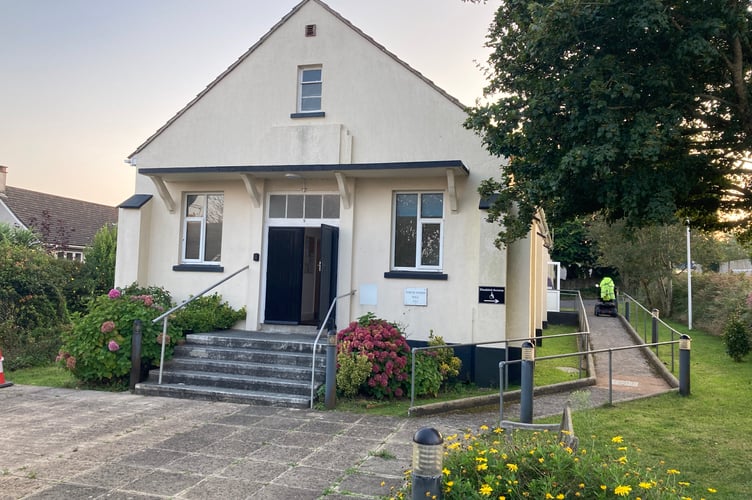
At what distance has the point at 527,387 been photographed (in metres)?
7.08

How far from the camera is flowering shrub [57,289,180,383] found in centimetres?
964

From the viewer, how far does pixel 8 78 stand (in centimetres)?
1320

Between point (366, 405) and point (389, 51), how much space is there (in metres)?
7.03

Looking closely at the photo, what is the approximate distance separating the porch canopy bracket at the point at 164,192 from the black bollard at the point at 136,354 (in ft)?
11.6

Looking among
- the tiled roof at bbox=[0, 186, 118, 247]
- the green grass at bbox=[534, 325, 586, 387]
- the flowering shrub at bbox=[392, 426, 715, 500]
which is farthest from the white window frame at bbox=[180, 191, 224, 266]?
the tiled roof at bbox=[0, 186, 118, 247]

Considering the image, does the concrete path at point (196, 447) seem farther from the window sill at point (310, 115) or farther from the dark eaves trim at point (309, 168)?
the window sill at point (310, 115)

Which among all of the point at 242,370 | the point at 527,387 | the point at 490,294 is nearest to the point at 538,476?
the point at 527,387

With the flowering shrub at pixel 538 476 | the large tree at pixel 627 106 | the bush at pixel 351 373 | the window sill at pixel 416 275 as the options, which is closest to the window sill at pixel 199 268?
the window sill at pixel 416 275

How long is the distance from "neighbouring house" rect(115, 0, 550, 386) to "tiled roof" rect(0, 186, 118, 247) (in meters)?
15.7

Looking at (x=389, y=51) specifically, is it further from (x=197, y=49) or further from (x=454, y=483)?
(x=454, y=483)

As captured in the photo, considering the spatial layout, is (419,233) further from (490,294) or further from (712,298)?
(712,298)

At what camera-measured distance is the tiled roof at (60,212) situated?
27.2m

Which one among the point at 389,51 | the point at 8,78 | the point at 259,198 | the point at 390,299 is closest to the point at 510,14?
the point at 389,51

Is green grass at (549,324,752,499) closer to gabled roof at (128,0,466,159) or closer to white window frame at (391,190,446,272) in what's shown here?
white window frame at (391,190,446,272)
